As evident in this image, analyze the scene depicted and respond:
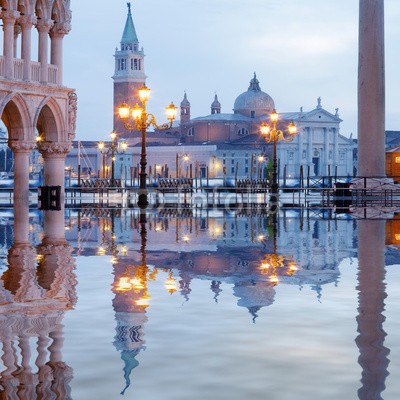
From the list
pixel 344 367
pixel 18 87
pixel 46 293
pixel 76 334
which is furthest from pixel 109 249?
pixel 18 87

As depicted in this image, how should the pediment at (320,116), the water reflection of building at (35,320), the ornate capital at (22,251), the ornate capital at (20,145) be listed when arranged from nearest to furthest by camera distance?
1. the water reflection of building at (35,320)
2. the ornate capital at (22,251)
3. the ornate capital at (20,145)
4. the pediment at (320,116)

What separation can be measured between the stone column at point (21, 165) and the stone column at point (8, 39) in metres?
1.99

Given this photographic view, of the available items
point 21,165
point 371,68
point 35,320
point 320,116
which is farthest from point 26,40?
point 320,116

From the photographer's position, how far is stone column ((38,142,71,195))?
32.2 metres

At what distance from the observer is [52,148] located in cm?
3225

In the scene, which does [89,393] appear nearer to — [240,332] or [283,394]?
[283,394]

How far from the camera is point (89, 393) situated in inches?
182

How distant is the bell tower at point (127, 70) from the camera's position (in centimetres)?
15338

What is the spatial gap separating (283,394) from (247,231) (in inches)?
524

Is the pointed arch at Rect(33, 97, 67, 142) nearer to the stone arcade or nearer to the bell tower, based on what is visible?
the stone arcade

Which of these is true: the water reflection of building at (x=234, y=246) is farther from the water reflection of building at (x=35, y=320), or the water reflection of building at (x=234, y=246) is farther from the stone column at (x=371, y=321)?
the water reflection of building at (x=35, y=320)

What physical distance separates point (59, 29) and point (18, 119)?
11.0ft

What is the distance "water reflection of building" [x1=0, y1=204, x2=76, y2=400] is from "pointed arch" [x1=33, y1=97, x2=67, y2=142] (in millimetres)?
19211

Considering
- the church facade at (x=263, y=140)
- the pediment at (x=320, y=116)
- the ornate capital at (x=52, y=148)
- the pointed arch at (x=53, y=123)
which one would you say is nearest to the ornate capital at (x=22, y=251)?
the ornate capital at (x=52, y=148)
